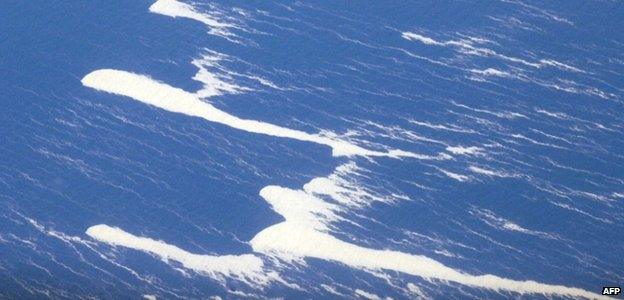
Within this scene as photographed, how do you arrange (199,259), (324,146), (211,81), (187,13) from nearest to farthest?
(199,259) < (324,146) < (211,81) < (187,13)

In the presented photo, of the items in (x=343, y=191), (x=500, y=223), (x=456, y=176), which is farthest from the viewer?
(x=456, y=176)

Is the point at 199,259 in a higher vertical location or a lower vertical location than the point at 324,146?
lower

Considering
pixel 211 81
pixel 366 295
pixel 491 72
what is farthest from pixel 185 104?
pixel 491 72

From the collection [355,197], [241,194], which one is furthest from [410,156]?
[241,194]

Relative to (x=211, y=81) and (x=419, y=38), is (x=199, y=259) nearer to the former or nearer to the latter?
(x=211, y=81)

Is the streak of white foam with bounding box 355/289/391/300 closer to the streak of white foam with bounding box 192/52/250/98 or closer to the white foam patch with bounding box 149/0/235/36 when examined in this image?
the streak of white foam with bounding box 192/52/250/98

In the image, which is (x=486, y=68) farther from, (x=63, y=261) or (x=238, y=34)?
(x=63, y=261)
